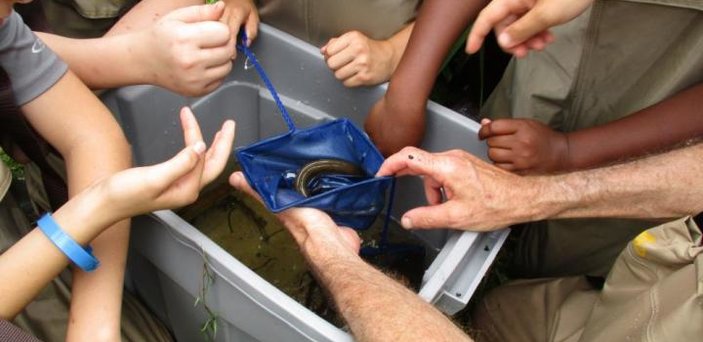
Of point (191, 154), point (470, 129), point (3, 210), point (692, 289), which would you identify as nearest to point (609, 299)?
point (692, 289)

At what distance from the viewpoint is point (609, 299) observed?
0.99 meters

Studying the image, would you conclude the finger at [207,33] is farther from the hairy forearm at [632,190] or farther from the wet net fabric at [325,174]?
the hairy forearm at [632,190]

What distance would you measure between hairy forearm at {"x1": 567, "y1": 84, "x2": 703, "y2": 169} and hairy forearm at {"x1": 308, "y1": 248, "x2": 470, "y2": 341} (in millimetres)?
467

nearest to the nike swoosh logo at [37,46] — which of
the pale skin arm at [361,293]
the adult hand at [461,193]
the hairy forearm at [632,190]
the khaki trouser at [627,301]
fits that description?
the pale skin arm at [361,293]

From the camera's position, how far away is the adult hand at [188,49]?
1010 mm

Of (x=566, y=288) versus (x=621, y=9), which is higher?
(x=621, y=9)

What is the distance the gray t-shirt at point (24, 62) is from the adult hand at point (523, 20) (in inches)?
26.3

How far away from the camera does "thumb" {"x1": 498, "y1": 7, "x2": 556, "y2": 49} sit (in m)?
0.95

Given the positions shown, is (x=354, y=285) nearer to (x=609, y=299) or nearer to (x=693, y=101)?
(x=609, y=299)

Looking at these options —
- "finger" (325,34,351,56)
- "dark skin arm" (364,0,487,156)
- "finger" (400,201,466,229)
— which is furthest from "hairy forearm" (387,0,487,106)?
"finger" (400,201,466,229)

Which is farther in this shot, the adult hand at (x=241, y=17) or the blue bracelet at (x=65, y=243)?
the adult hand at (x=241, y=17)

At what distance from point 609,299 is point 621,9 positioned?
0.50 m

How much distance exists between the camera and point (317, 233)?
98cm

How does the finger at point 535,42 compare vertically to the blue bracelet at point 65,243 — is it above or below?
above
